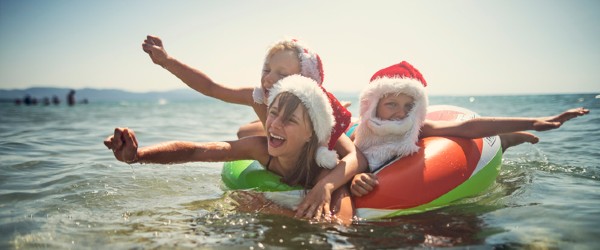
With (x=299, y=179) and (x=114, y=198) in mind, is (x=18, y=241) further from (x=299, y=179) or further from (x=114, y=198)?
(x=299, y=179)

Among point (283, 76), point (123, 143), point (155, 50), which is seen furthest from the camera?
point (155, 50)

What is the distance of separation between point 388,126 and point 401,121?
0.12 meters

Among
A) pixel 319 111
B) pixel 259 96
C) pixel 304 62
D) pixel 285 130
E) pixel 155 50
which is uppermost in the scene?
pixel 155 50

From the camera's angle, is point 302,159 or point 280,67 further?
point 280,67

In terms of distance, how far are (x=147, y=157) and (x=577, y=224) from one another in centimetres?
296

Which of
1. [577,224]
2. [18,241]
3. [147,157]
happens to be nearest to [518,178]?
[577,224]

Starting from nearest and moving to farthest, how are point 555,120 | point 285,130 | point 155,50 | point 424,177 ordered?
point 285,130
point 424,177
point 555,120
point 155,50

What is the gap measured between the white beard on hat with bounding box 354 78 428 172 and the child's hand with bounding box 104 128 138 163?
192 centimetres

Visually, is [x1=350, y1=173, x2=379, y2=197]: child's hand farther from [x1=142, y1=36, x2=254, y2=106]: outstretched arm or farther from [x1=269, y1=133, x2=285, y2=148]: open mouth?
[x1=142, y1=36, x2=254, y2=106]: outstretched arm

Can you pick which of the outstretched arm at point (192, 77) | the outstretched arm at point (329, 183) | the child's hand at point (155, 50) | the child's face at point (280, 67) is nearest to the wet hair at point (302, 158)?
the outstretched arm at point (329, 183)

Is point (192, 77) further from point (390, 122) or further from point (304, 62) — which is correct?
point (390, 122)

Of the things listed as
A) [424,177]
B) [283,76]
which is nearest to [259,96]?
[283,76]

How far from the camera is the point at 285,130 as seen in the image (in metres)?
3.19

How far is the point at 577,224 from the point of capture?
3037 millimetres
